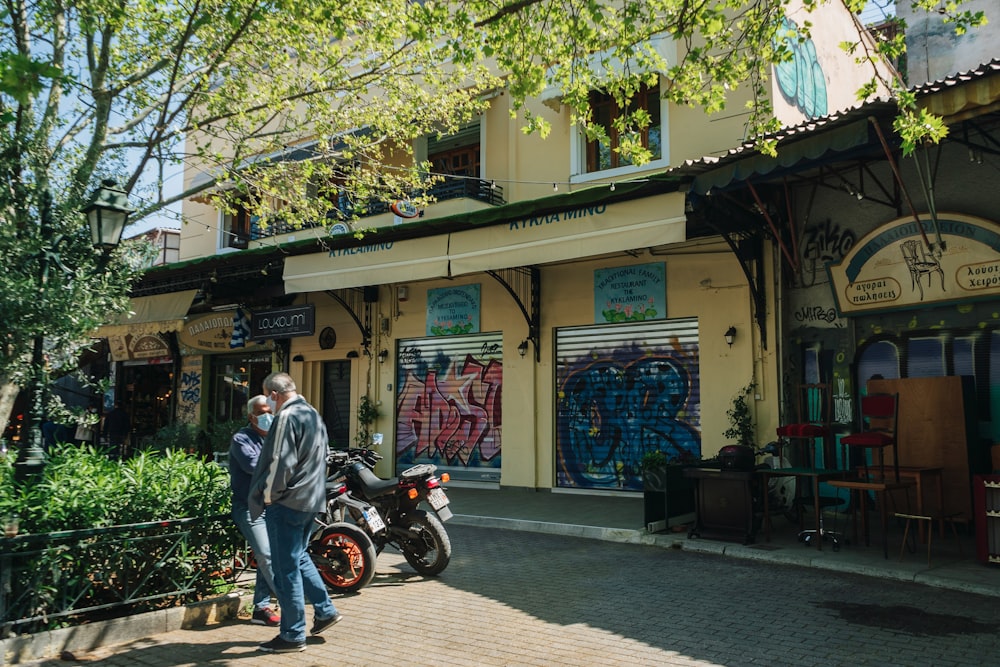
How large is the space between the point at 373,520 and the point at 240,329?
11948 mm

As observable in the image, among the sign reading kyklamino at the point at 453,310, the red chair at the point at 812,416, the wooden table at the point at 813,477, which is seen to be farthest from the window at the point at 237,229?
the wooden table at the point at 813,477

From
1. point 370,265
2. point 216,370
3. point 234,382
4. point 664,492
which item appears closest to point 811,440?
point 664,492

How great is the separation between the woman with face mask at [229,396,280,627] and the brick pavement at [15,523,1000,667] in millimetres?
162

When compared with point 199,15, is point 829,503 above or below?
below

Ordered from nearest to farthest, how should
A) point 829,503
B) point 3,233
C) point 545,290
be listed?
point 3,233 → point 829,503 → point 545,290

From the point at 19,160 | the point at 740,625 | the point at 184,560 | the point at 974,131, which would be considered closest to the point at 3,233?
the point at 19,160

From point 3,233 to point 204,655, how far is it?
435 centimetres

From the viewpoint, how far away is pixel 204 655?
196 inches

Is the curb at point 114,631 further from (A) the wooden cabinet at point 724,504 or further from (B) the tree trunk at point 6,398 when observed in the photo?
(A) the wooden cabinet at point 724,504

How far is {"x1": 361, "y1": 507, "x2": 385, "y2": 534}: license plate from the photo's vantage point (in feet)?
21.8

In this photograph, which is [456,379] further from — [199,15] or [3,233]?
[3,233]

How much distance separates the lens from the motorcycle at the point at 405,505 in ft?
22.8

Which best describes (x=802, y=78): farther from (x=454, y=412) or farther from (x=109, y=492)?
(x=109, y=492)

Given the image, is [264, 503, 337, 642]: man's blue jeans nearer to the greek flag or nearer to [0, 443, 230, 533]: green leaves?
[0, 443, 230, 533]: green leaves
